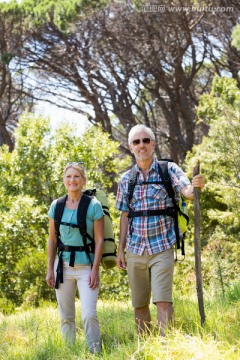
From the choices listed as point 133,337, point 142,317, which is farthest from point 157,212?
point 133,337

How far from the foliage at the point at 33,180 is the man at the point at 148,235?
612 cm

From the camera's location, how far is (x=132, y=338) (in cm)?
478

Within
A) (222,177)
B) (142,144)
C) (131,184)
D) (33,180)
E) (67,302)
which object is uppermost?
(33,180)

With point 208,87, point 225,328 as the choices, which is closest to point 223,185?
point 225,328

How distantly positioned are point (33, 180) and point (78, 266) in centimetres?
732

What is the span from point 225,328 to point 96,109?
16084 mm

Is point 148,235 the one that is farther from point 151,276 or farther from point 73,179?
point 73,179

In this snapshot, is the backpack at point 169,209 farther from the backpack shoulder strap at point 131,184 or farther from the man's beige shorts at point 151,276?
the man's beige shorts at point 151,276

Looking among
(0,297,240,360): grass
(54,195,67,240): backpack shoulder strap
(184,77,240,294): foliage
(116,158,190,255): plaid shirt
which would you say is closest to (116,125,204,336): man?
(116,158,190,255): plaid shirt

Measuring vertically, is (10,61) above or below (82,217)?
above

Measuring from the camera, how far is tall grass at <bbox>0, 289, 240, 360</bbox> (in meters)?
3.43

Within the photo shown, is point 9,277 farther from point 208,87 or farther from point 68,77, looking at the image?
point 208,87

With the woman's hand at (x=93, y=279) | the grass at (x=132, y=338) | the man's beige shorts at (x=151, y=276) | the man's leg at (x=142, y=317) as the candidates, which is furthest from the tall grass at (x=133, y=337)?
the woman's hand at (x=93, y=279)

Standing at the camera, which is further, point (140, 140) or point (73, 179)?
point (73, 179)
